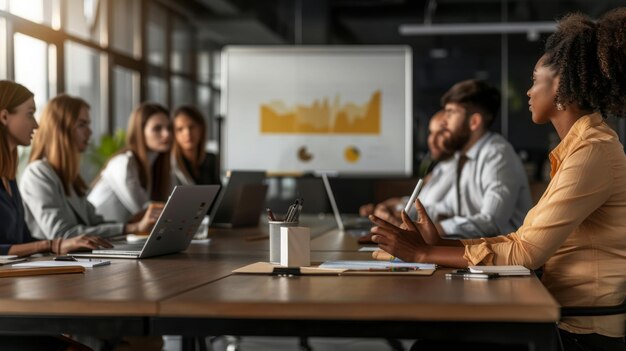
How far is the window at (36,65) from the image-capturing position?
6178 millimetres

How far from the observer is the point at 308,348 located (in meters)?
5.35

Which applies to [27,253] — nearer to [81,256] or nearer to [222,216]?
[81,256]

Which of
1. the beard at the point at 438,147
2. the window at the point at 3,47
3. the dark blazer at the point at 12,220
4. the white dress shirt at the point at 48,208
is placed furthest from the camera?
the window at the point at 3,47

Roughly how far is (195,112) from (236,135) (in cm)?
247

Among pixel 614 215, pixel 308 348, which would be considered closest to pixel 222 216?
pixel 308 348

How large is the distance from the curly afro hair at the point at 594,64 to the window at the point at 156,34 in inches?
261

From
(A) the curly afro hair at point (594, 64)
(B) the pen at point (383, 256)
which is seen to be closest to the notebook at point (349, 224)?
(B) the pen at point (383, 256)

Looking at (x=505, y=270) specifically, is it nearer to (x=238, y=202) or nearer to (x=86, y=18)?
(x=238, y=202)

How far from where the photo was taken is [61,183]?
13.3ft

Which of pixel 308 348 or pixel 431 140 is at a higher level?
pixel 431 140

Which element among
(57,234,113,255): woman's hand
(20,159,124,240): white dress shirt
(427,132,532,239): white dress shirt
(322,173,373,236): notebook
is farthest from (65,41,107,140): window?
(57,234,113,255): woman's hand

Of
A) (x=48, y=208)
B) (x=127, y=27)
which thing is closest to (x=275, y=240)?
(x=48, y=208)

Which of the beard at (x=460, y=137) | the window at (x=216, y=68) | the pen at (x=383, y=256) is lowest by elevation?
the pen at (x=383, y=256)

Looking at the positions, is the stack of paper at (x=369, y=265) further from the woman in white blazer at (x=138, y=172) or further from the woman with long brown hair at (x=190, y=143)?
the woman with long brown hair at (x=190, y=143)
